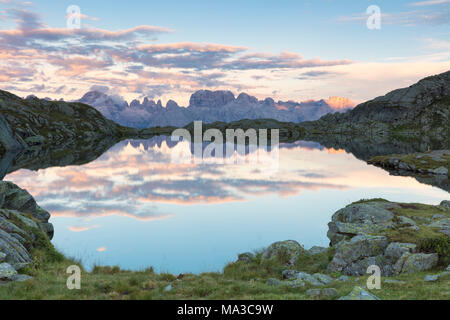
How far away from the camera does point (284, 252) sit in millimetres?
26625

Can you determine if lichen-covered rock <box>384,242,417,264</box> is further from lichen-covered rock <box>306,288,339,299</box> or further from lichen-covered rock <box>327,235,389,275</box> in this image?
lichen-covered rock <box>306,288,339,299</box>

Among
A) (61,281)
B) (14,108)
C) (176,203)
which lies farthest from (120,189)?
(14,108)

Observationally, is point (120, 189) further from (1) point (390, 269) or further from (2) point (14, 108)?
(2) point (14, 108)

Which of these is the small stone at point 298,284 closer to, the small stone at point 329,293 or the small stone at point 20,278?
the small stone at point 329,293

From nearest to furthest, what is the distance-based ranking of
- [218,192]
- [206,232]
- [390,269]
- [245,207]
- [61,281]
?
[61,281] < [390,269] < [206,232] < [245,207] < [218,192]

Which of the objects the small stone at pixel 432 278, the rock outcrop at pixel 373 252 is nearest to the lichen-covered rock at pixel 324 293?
the rock outcrop at pixel 373 252

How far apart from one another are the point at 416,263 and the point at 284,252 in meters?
9.39

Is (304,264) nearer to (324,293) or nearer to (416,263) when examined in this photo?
(416,263)

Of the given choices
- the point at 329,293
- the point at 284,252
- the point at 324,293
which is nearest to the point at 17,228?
the point at 284,252

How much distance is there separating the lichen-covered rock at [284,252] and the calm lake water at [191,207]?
4.20 metres

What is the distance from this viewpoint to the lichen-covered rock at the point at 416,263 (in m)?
20.0

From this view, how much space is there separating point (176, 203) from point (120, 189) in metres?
16.8

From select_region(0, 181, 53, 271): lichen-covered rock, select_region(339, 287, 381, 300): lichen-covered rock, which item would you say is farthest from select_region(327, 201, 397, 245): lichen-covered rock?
select_region(0, 181, 53, 271): lichen-covered rock

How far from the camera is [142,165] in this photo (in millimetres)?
105750
